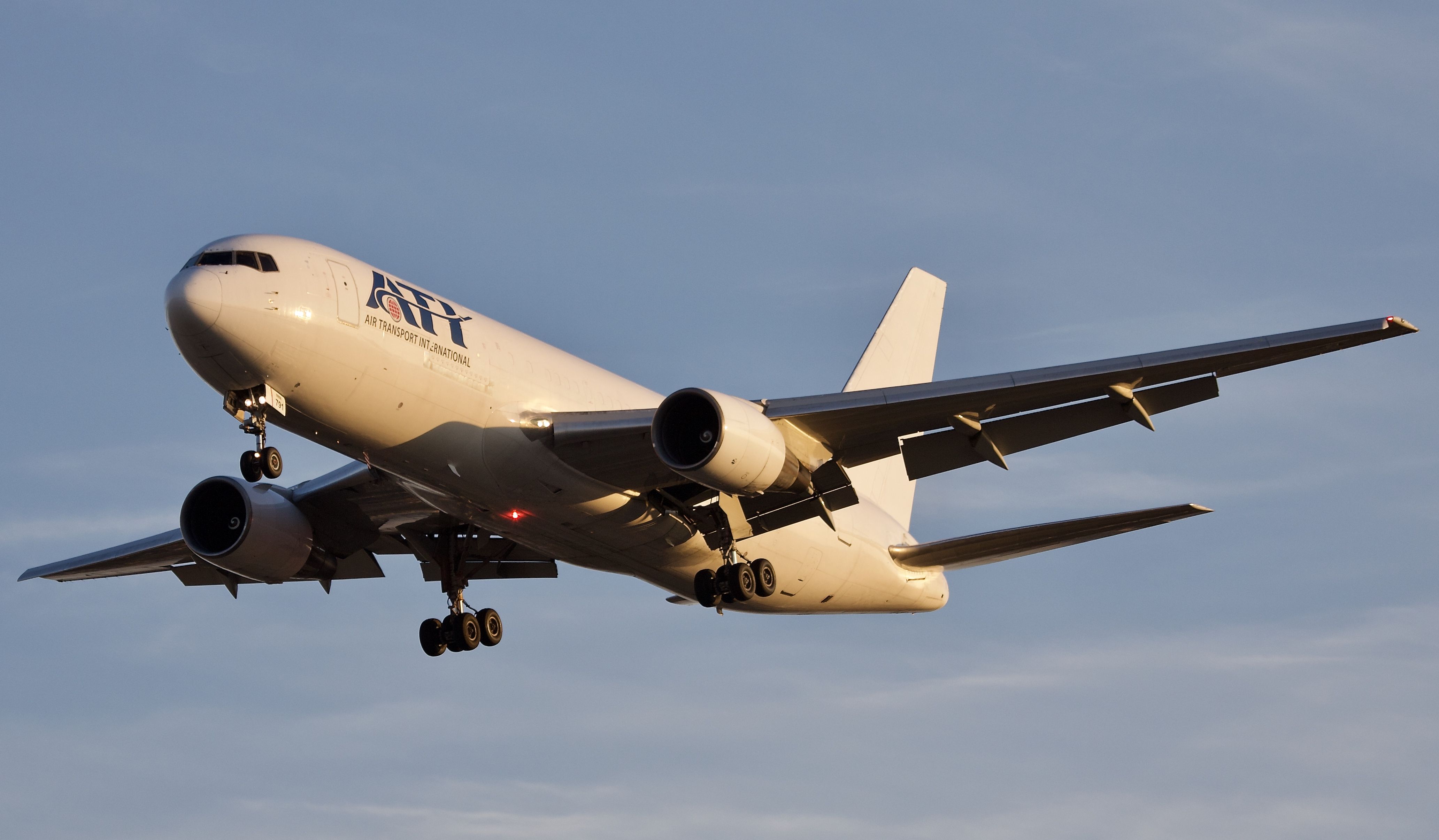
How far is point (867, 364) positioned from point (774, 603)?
7.85m

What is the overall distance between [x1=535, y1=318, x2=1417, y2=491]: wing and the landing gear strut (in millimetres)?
6253

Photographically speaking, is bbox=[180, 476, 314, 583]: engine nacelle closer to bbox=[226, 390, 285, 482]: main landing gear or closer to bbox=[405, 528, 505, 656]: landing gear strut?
bbox=[405, 528, 505, 656]: landing gear strut

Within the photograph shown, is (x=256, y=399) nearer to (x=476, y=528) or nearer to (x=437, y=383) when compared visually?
(x=437, y=383)

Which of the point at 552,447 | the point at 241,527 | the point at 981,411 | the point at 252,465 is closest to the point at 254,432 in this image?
the point at 252,465

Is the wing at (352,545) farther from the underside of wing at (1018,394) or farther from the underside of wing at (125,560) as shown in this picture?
the underside of wing at (1018,394)

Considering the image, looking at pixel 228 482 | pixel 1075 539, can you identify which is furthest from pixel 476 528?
pixel 1075 539

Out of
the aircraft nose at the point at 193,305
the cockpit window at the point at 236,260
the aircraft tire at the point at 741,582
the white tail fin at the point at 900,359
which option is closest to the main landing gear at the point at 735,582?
the aircraft tire at the point at 741,582

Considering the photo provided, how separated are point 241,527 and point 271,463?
7694mm

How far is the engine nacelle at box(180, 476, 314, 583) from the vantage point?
29.4 meters

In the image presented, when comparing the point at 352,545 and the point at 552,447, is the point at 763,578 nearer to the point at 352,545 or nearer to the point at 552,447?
the point at 552,447

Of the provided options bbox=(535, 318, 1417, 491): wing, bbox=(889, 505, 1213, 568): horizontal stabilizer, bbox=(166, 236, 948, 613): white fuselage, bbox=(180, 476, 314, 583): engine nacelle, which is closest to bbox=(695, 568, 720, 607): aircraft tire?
bbox=(166, 236, 948, 613): white fuselage

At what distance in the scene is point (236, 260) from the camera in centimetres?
2222

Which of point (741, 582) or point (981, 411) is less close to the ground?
point (981, 411)

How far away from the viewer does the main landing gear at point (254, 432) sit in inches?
881
